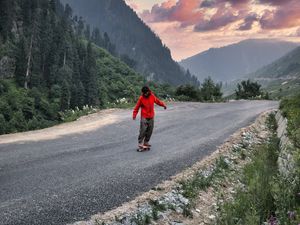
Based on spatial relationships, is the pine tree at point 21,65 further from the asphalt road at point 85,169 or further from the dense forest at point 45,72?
the asphalt road at point 85,169

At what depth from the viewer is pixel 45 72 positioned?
101125 millimetres

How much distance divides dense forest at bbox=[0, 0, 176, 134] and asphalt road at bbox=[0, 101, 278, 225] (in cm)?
5431

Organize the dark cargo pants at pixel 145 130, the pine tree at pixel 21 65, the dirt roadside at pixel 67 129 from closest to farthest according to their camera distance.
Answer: the dark cargo pants at pixel 145 130 → the dirt roadside at pixel 67 129 → the pine tree at pixel 21 65

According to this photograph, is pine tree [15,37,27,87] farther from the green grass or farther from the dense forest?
the green grass

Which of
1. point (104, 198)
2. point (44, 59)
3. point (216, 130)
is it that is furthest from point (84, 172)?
point (44, 59)

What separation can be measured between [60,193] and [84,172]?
5.66 ft

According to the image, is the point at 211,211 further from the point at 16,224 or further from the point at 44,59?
the point at 44,59

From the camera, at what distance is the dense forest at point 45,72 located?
3105 inches

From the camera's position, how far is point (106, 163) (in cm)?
1078

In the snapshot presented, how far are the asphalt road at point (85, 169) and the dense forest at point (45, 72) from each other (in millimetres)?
54306

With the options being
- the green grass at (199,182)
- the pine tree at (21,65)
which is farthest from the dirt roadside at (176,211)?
the pine tree at (21,65)

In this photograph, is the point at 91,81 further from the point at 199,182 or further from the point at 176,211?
the point at 176,211

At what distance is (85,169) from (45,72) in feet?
313

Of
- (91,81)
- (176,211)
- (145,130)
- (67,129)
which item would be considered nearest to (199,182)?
(176,211)
